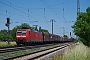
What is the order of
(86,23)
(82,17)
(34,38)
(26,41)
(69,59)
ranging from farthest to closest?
(34,38)
(26,41)
(82,17)
(86,23)
(69,59)

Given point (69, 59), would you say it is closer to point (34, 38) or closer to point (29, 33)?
point (29, 33)

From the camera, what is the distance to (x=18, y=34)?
39812mm

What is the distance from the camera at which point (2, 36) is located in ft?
401

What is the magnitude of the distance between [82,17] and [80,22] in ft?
2.75

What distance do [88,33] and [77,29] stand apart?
3082 mm

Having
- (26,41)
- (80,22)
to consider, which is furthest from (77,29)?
(26,41)

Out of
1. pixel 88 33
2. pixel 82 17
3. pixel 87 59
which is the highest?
pixel 82 17

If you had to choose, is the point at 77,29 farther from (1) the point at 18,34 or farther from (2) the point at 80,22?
(1) the point at 18,34

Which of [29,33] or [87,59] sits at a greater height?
[29,33]

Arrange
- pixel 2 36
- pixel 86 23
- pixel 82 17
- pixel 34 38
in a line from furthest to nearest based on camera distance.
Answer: pixel 2 36 < pixel 34 38 < pixel 82 17 < pixel 86 23

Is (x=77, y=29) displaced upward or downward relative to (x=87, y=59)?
upward

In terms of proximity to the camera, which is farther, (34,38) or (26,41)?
(34,38)

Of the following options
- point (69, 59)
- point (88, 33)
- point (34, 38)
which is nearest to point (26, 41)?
point (34, 38)

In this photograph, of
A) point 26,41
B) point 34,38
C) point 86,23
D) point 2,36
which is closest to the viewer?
point 86,23
